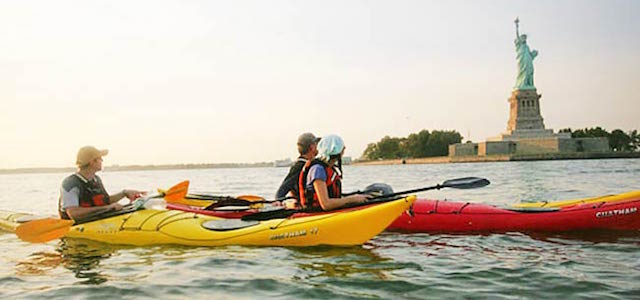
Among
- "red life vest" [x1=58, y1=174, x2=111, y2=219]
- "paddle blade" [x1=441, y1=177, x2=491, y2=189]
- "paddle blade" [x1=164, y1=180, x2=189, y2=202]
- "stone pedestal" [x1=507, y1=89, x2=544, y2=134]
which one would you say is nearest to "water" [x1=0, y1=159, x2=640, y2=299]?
"red life vest" [x1=58, y1=174, x2=111, y2=219]

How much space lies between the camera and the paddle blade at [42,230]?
6645 mm

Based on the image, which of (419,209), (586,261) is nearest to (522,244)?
(586,261)

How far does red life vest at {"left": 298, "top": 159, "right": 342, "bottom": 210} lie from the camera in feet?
21.0

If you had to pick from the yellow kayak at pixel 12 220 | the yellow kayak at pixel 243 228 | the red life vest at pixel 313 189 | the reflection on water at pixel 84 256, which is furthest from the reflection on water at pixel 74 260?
the red life vest at pixel 313 189

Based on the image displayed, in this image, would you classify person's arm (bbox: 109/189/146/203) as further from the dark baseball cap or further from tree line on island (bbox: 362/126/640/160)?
tree line on island (bbox: 362/126/640/160)

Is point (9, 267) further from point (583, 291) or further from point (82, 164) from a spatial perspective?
point (583, 291)

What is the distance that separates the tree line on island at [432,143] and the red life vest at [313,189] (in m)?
73.1

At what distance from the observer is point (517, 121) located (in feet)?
204

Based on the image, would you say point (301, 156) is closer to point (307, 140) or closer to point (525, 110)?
point (307, 140)

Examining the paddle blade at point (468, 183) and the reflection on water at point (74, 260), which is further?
the paddle blade at point (468, 183)

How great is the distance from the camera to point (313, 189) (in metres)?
6.66

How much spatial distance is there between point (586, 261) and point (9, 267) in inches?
238

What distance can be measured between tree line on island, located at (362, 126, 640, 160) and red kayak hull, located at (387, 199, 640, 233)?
71024mm

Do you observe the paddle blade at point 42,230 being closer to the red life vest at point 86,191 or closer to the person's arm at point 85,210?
the person's arm at point 85,210
